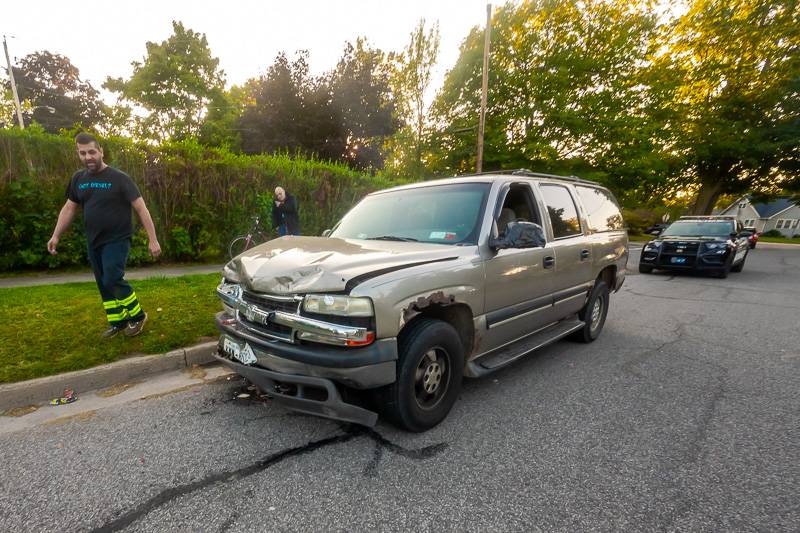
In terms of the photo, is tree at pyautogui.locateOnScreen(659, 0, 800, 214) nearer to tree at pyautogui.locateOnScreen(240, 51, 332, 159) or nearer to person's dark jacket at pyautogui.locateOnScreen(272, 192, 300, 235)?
tree at pyautogui.locateOnScreen(240, 51, 332, 159)

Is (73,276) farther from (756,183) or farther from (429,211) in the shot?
(756,183)

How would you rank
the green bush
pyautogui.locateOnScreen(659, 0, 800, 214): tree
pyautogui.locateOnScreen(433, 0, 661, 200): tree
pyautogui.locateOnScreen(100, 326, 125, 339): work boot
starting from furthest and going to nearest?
pyautogui.locateOnScreen(659, 0, 800, 214): tree < pyautogui.locateOnScreen(433, 0, 661, 200): tree < the green bush < pyautogui.locateOnScreen(100, 326, 125, 339): work boot

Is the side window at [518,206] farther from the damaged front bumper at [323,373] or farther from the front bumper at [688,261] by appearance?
the front bumper at [688,261]

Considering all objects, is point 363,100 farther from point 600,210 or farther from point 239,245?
point 600,210

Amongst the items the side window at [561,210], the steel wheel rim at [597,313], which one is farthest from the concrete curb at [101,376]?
the steel wheel rim at [597,313]

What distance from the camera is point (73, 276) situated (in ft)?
21.5

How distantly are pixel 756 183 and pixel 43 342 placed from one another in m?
39.9

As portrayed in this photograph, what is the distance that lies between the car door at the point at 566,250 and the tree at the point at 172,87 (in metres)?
30.0

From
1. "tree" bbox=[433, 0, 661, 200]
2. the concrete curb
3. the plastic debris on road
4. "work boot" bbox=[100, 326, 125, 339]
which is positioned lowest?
the plastic debris on road

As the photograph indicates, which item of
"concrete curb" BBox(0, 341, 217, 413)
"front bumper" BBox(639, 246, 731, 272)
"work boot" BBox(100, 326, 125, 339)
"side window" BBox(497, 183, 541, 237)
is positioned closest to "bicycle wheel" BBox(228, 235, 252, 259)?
"work boot" BBox(100, 326, 125, 339)

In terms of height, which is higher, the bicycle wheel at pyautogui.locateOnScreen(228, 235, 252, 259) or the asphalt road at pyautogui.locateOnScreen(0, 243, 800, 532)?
the bicycle wheel at pyautogui.locateOnScreen(228, 235, 252, 259)

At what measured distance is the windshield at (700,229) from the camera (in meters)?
10.4

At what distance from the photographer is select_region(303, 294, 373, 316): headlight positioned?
6.98ft

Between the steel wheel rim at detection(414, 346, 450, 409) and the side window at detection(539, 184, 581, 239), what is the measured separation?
1.93m
